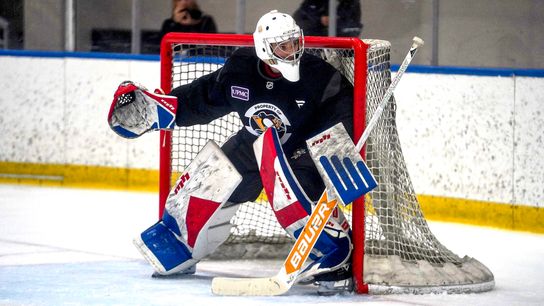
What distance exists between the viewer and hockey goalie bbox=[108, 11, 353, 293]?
12.6ft

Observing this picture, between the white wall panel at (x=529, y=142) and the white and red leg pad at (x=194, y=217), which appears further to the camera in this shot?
the white wall panel at (x=529, y=142)

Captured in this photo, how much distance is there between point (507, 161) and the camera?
5.50 m

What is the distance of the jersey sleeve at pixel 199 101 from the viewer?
417cm

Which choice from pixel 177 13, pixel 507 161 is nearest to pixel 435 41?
pixel 507 161

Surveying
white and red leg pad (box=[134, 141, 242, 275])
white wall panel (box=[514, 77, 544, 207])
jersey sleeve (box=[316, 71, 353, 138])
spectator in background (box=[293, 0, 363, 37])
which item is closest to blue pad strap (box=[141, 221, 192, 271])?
white and red leg pad (box=[134, 141, 242, 275])

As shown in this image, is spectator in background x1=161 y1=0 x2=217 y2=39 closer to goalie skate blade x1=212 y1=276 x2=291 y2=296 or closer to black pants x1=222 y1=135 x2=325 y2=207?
black pants x1=222 y1=135 x2=325 y2=207

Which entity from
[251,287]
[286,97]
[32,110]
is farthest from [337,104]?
[32,110]

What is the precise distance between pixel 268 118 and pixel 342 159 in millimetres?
402

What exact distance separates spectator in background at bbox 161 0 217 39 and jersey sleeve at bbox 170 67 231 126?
9.87 feet

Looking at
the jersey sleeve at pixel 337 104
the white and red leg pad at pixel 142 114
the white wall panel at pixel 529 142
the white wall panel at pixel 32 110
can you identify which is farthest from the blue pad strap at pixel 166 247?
the white wall panel at pixel 32 110

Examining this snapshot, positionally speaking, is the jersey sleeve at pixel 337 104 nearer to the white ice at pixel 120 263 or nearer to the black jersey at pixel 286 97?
the black jersey at pixel 286 97

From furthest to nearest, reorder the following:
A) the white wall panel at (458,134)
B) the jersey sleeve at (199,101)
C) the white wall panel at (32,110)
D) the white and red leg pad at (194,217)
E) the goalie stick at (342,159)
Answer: the white wall panel at (32,110) < the white wall panel at (458,134) < the jersey sleeve at (199,101) < the white and red leg pad at (194,217) < the goalie stick at (342,159)

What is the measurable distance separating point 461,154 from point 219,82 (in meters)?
1.94

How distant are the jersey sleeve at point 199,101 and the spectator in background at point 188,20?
9.87 feet
